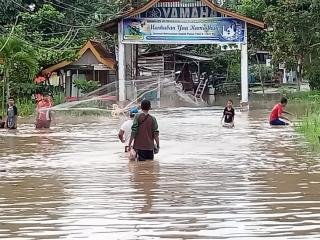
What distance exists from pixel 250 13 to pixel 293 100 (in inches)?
403

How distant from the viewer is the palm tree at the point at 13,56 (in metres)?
29.0

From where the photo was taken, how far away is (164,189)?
10.8 metres

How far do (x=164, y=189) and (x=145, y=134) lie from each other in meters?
3.11

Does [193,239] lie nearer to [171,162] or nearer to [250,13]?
[171,162]

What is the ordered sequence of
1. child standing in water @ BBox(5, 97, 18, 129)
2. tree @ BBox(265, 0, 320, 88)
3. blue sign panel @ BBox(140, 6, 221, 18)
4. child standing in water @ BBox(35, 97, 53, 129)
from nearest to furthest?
1. child standing in water @ BBox(5, 97, 18, 129)
2. child standing in water @ BBox(35, 97, 53, 129)
3. blue sign panel @ BBox(140, 6, 221, 18)
4. tree @ BBox(265, 0, 320, 88)

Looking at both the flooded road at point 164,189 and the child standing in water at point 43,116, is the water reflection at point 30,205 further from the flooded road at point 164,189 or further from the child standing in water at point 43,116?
the child standing in water at point 43,116

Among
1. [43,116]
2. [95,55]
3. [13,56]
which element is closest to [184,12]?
[95,55]

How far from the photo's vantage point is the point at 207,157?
15047 mm

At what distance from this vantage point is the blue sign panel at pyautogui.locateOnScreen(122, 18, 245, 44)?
115ft

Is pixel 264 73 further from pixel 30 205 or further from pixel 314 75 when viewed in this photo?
pixel 30 205

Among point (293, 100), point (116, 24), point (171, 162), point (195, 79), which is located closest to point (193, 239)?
point (171, 162)

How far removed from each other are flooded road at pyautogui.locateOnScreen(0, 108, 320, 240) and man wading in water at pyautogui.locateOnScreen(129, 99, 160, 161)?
24 centimetres

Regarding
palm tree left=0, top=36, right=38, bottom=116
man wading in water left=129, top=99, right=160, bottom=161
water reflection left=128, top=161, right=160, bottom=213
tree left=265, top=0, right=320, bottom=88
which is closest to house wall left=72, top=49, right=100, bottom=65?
palm tree left=0, top=36, right=38, bottom=116

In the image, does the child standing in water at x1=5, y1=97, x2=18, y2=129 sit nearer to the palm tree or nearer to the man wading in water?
the palm tree
